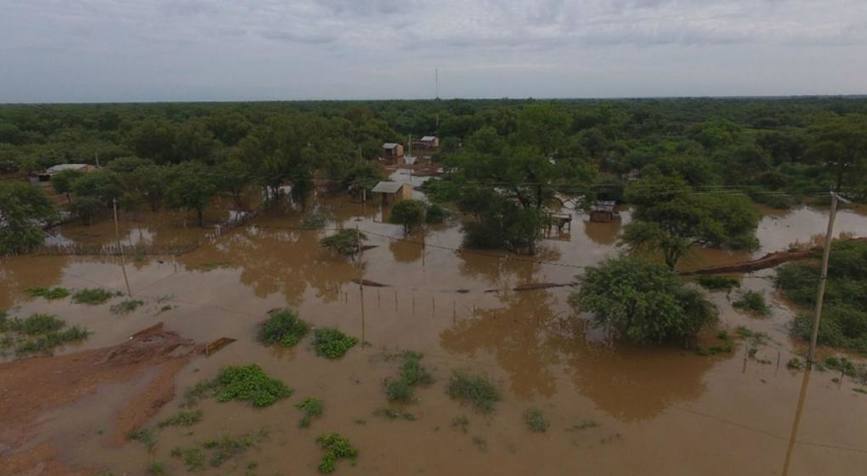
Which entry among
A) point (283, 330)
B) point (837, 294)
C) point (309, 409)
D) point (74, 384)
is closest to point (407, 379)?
point (309, 409)

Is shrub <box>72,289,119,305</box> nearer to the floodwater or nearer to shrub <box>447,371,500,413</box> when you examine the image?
the floodwater

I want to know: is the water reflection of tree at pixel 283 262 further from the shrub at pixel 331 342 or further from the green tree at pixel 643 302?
the green tree at pixel 643 302

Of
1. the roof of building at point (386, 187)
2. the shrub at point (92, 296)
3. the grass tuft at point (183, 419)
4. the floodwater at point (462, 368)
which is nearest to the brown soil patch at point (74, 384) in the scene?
the floodwater at point (462, 368)

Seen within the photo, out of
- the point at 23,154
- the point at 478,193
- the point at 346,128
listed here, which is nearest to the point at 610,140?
the point at 346,128

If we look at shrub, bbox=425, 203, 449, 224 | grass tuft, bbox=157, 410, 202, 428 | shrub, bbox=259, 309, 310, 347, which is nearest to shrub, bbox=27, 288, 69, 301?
shrub, bbox=259, 309, 310, 347

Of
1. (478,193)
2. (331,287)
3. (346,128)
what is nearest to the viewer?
(331,287)

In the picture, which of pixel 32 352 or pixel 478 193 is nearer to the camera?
pixel 32 352

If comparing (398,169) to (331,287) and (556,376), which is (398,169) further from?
(556,376)

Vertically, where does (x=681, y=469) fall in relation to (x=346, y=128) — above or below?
below
